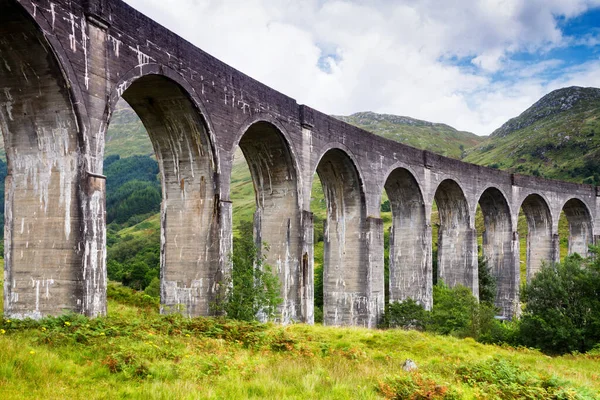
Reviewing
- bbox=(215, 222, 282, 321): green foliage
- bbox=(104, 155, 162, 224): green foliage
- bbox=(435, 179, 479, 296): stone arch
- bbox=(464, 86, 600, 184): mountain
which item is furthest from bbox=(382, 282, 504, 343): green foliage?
bbox=(104, 155, 162, 224): green foliage

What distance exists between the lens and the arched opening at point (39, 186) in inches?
417

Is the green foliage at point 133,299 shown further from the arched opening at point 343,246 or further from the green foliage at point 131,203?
the green foliage at point 131,203

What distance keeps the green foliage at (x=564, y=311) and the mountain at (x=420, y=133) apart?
12085cm

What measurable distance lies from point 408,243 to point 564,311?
763 cm

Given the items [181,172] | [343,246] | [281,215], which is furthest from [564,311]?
[181,172]

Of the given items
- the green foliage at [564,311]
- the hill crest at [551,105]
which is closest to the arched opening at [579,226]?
the green foliage at [564,311]

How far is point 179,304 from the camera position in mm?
14672

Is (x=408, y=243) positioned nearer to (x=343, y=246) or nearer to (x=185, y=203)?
(x=343, y=246)

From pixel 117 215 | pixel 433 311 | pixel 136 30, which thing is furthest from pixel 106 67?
pixel 117 215

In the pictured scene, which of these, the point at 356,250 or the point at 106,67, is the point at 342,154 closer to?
the point at 356,250

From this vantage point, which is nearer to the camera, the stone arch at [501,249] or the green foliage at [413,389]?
the green foliage at [413,389]

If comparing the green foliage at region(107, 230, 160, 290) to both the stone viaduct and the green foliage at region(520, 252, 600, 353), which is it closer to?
the stone viaduct

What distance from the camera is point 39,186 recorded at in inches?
433

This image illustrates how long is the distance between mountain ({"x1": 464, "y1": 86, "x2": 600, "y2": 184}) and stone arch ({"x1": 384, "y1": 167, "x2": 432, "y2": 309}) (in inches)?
2430
